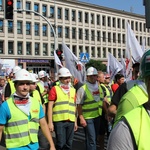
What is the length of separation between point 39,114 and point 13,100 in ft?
1.21

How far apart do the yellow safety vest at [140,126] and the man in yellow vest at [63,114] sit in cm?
486

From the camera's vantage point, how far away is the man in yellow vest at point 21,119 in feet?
13.7

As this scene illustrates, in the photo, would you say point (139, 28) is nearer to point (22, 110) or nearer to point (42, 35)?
point (42, 35)

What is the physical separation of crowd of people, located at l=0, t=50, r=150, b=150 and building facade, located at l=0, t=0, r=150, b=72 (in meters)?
44.6

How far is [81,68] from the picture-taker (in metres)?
9.84

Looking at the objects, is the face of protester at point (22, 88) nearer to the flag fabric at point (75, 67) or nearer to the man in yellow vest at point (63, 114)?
the man in yellow vest at point (63, 114)

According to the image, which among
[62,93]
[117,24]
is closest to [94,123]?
[62,93]

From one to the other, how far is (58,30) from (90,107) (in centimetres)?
5933

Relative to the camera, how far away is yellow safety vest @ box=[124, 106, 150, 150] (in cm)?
160

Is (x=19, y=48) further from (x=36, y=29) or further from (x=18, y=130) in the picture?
(x=18, y=130)

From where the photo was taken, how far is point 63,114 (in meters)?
6.59

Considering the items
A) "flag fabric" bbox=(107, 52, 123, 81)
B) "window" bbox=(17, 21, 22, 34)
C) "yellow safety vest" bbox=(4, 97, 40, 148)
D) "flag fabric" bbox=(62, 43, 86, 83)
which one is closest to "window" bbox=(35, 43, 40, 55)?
"window" bbox=(17, 21, 22, 34)

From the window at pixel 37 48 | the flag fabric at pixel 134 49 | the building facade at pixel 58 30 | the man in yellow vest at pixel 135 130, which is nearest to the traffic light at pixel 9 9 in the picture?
the flag fabric at pixel 134 49

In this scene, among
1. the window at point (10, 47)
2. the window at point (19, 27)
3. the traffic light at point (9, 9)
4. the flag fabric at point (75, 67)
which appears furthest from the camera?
the window at point (19, 27)
